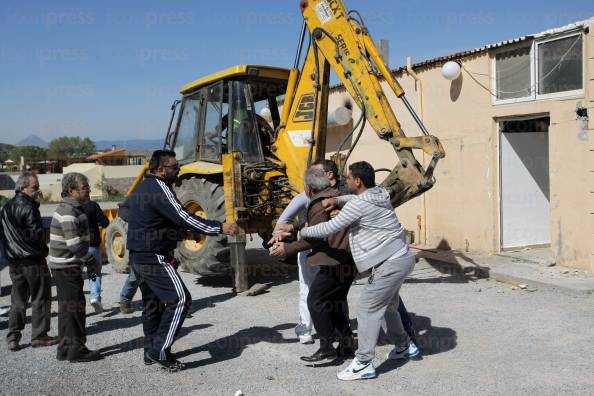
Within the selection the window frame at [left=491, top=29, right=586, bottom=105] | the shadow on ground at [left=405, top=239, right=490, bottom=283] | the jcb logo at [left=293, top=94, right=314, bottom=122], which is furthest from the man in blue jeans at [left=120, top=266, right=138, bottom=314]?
the window frame at [left=491, top=29, right=586, bottom=105]

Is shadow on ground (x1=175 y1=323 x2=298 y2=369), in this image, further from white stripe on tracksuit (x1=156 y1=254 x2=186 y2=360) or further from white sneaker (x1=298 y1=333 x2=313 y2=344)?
white stripe on tracksuit (x1=156 y1=254 x2=186 y2=360)

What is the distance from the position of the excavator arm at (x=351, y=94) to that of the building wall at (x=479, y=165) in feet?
7.72

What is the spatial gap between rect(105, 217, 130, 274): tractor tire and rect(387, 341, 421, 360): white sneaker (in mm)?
5792

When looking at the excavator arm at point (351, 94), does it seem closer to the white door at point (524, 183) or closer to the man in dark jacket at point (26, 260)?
the white door at point (524, 183)

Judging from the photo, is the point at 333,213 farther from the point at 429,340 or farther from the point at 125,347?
the point at 125,347

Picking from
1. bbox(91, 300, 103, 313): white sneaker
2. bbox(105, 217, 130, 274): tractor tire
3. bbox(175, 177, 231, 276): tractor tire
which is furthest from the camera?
bbox(105, 217, 130, 274): tractor tire

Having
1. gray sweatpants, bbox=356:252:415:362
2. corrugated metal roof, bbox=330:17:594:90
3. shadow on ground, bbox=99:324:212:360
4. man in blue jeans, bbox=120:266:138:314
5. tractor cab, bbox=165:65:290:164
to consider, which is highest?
corrugated metal roof, bbox=330:17:594:90

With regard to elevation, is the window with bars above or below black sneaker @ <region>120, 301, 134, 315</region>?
above

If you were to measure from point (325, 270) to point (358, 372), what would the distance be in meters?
0.86

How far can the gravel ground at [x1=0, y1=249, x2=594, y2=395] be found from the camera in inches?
177

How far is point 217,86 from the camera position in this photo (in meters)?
8.31

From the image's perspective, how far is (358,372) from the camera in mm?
4520

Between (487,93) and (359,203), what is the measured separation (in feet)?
19.6

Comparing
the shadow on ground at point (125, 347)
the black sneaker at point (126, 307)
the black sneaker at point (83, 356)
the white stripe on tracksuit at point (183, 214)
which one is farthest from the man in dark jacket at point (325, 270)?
the black sneaker at point (126, 307)
